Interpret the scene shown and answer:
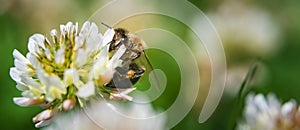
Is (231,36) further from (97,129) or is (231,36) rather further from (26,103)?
(26,103)

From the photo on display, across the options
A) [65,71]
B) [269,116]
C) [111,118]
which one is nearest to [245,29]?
[269,116]

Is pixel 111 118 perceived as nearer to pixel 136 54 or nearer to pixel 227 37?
pixel 136 54

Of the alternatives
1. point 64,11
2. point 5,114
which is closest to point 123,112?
point 5,114

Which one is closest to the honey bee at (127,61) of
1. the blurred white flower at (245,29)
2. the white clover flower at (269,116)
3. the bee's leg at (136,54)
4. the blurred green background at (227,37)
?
the bee's leg at (136,54)

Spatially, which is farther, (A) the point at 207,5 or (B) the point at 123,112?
(A) the point at 207,5

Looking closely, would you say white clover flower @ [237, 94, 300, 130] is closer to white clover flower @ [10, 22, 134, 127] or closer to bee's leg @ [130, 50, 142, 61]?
bee's leg @ [130, 50, 142, 61]

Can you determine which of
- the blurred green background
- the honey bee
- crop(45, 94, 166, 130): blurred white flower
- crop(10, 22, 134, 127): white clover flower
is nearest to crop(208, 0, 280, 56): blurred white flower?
the blurred green background
